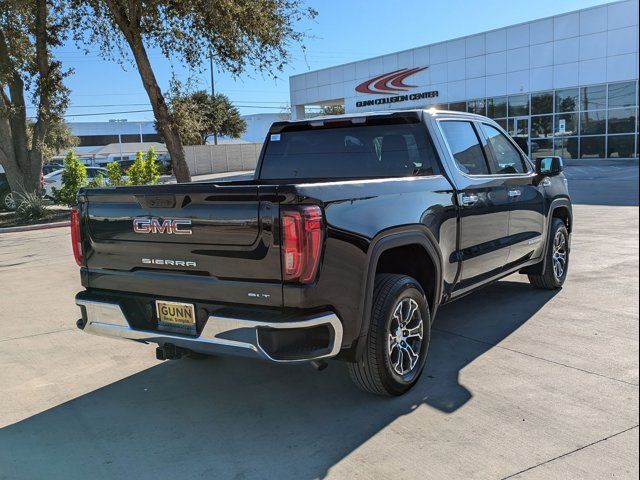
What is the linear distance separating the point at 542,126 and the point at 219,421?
96.2 ft

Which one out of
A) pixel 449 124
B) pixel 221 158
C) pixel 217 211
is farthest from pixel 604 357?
pixel 221 158

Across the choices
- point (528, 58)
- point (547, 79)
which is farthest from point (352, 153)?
point (528, 58)

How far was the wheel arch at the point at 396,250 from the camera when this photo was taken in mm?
3547

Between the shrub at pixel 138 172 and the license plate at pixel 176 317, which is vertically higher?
the shrub at pixel 138 172

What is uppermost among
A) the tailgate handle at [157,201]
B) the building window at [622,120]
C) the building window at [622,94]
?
the building window at [622,94]

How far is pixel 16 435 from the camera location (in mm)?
3646

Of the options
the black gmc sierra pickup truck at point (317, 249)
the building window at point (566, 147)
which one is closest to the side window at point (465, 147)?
the black gmc sierra pickup truck at point (317, 249)

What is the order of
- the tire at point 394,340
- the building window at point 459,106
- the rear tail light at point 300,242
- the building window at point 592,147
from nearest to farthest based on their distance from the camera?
1. the rear tail light at point 300,242
2. the tire at point 394,340
3. the building window at point 592,147
4. the building window at point 459,106

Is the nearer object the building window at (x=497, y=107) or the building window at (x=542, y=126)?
the building window at (x=542, y=126)

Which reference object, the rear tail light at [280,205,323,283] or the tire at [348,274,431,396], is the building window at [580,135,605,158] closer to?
the tire at [348,274,431,396]

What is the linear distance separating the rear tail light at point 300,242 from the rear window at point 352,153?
1.72 metres

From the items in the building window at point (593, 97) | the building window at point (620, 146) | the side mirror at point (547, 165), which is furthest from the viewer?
the building window at point (593, 97)

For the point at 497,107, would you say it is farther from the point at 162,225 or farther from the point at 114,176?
the point at 162,225

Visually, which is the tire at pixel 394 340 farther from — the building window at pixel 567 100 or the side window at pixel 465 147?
the building window at pixel 567 100
